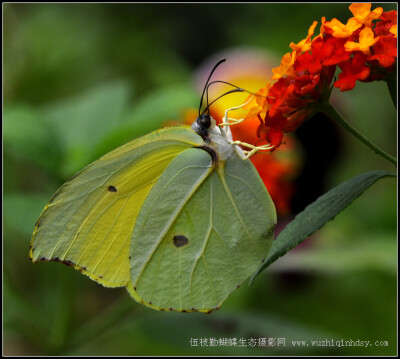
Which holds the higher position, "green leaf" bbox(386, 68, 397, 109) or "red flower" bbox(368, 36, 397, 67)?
"red flower" bbox(368, 36, 397, 67)

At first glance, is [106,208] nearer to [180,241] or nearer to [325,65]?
[180,241]

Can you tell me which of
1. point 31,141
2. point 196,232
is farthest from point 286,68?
point 31,141

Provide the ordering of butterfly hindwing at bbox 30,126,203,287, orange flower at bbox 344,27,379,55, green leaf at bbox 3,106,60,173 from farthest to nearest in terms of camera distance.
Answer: green leaf at bbox 3,106,60,173 → butterfly hindwing at bbox 30,126,203,287 → orange flower at bbox 344,27,379,55

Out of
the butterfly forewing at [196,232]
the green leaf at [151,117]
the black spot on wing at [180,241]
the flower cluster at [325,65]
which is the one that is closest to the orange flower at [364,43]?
the flower cluster at [325,65]

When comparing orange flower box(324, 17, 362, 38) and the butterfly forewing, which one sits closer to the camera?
orange flower box(324, 17, 362, 38)

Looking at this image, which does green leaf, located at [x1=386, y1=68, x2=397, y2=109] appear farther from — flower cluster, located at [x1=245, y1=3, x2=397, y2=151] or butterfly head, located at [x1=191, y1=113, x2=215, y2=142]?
butterfly head, located at [x1=191, y1=113, x2=215, y2=142]

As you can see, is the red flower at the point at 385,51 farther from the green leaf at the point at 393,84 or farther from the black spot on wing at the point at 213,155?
the black spot on wing at the point at 213,155

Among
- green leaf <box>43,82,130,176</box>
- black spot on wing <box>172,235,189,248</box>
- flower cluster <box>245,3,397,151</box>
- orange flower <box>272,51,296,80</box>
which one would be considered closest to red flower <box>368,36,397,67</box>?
flower cluster <box>245,3,397,151</box>
